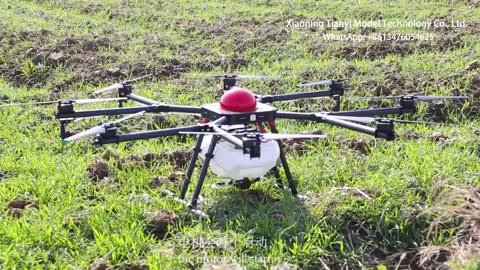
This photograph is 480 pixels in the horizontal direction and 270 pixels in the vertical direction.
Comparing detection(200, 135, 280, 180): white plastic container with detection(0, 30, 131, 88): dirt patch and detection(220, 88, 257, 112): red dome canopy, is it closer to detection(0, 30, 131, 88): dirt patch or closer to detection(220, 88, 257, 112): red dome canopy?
detection(220, 88, 257, 112): red dome canopy

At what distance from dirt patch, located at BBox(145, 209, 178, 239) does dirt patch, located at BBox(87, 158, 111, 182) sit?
2.77 ft

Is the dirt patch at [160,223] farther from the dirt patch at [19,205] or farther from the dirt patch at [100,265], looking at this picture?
the dirt patch at [19,205]

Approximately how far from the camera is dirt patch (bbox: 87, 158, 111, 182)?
4.10 metres

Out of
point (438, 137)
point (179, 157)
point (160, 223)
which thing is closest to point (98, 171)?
point (179, 157)

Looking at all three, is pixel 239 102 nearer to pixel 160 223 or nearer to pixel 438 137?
pixel 160 223

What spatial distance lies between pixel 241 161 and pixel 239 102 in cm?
32

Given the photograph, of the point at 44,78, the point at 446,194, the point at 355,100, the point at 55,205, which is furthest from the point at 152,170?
the point at 44,78

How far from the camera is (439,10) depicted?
974 cm

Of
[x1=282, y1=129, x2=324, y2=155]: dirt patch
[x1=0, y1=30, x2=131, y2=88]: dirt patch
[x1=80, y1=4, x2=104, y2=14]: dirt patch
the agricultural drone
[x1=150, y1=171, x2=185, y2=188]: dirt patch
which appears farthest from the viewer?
[x1=80, y1=4, x2=104, y2=14]: dirt patch

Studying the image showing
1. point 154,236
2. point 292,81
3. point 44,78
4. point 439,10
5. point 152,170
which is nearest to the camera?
point 154,236

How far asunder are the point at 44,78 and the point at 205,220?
15.1ft

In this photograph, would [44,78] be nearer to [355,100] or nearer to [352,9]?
[355,100]

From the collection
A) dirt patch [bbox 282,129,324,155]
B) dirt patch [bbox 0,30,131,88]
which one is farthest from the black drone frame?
dirt patch [bbox 0,30,131,88]

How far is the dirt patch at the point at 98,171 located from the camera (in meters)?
4.10
